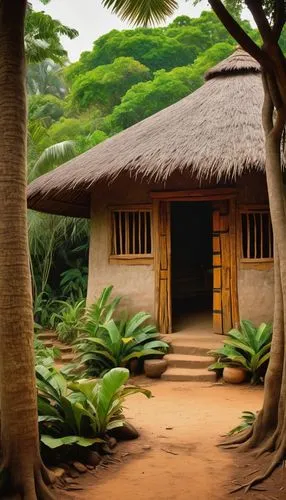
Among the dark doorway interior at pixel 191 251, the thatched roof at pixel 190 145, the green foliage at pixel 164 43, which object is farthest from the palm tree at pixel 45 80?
the thatched roof at pixel 190 145

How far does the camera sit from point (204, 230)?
13.4m

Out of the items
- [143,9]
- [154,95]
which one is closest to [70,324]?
[143,9]

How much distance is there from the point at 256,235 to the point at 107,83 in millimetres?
14388

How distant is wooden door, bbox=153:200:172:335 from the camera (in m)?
8.55

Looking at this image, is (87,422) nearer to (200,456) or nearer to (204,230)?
(200,456)

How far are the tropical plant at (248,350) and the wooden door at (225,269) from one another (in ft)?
2.12

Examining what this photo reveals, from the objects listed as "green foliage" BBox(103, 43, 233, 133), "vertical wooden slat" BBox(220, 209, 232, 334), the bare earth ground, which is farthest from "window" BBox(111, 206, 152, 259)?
"green foliage" BBox(103, 43, 233, 133)

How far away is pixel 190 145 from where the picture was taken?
8.02 meters

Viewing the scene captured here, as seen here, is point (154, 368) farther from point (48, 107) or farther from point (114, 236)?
point (48, 107)

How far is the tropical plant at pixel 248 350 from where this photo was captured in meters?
7.12

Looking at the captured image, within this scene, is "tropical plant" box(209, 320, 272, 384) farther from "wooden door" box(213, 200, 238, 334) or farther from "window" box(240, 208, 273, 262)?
"window" box(240, 208, 273, 262)

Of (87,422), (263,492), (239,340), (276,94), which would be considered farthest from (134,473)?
(239,340)

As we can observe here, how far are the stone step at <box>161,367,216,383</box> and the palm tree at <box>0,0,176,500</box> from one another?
4.03 m

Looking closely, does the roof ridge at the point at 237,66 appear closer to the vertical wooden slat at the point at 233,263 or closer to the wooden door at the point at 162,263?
the vertical wooden slat at the point at 233,263
